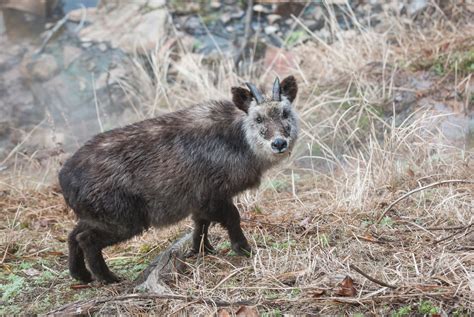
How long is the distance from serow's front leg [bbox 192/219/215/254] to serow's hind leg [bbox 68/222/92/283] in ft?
2.97

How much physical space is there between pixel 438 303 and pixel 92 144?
2.85 m

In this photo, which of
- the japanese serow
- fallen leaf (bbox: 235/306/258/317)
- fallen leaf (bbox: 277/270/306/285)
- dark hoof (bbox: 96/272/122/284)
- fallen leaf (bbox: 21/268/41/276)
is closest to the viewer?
fallen leaf (bbox: 235/306/258/317)

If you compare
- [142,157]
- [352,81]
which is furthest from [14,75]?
[142,157]

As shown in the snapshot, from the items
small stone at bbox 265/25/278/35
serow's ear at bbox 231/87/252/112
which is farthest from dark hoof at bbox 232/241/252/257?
small stone at bbox 265/25/278/35

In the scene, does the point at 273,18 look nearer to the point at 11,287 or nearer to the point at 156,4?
the point at 156,4

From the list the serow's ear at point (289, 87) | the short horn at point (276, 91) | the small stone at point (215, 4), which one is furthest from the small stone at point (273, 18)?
the short horn at point (276, 91)

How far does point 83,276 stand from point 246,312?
1.59 metres

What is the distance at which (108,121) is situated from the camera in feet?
33.2

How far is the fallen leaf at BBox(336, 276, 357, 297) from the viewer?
4848 millimetres

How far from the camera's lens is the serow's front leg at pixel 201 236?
6.01 meters

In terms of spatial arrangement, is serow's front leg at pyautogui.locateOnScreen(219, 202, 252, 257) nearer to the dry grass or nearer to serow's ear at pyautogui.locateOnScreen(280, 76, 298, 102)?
the dry grass

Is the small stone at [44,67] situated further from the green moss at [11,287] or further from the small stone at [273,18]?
the green moss at [11,287]

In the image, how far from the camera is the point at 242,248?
5.82 metres

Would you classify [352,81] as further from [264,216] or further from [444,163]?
[264,216]
